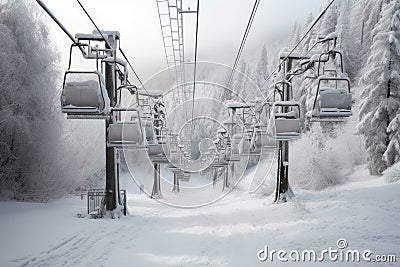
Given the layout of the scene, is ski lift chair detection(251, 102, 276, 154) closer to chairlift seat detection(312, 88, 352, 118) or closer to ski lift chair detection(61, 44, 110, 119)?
chairlift seat detection(312, 88, 352, 118)

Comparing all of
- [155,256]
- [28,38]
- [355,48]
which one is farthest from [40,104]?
[355,48]

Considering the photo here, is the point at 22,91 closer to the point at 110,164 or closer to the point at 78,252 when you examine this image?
the point at 110,164

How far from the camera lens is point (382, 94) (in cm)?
2617

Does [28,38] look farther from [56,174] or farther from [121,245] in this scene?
[121,245]

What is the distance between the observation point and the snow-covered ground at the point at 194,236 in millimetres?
7961

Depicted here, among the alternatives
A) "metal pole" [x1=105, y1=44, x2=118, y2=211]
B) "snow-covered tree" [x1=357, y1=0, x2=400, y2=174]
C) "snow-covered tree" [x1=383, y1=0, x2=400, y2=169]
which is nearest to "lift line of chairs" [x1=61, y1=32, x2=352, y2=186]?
"metal pole" [x1=105, y1=44, x2=118, y2=211]

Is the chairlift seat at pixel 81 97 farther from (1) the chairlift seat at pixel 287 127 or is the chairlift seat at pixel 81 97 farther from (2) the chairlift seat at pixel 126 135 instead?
(1) the chairlift seat at pixel 287 127

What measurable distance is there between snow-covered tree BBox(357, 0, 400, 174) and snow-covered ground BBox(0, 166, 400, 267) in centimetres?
1230

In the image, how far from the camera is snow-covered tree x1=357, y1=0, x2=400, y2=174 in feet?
82.8

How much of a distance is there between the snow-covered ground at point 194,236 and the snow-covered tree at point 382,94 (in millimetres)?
12297

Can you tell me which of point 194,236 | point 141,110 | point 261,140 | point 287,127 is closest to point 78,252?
point 194,236

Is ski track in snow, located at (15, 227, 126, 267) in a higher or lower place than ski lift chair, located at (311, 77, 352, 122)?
lower

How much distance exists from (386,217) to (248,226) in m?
4.36

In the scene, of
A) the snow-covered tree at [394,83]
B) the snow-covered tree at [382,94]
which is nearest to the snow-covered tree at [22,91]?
the snow-covered tree at [382,94]
